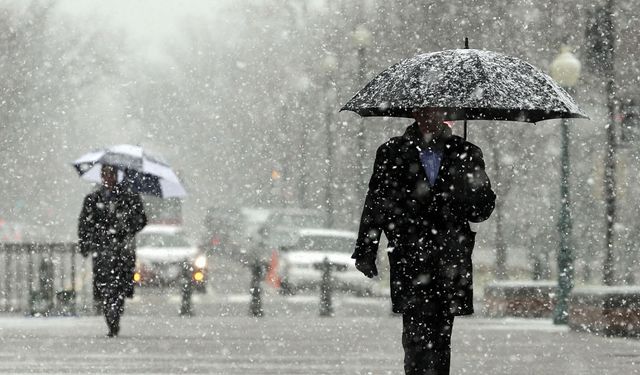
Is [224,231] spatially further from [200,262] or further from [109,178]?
[109,178]

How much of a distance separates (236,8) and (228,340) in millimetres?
31294

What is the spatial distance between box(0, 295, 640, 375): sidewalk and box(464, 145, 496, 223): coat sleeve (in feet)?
14.5

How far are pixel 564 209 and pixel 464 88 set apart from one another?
454 inches

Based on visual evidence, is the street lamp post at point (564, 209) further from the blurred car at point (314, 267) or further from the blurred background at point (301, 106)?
the blurred car at point (314, 267)

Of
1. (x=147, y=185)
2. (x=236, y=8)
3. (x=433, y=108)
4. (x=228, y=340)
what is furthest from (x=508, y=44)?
(x=433, y=108)

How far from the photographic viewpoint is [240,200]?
242 feet

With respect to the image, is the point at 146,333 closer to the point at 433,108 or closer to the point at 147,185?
the point at 147,185

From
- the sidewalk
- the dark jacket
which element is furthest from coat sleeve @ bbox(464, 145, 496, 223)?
the sidewalk

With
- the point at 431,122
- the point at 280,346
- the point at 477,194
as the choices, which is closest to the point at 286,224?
the point at 280,346

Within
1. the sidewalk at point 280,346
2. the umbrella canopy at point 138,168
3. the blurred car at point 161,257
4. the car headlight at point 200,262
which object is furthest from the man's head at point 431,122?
the blurred car at point 161,257

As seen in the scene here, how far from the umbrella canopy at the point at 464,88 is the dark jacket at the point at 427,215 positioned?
1.24 feet

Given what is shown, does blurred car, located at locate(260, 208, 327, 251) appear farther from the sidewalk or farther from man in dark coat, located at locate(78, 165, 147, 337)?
man in dark coat, located at locate(78, 165, 147, 337)

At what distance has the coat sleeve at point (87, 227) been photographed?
49.3ft

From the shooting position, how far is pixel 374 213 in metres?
7.61
